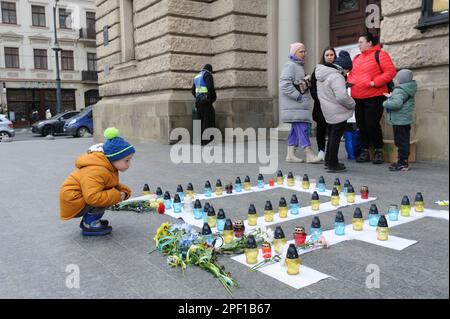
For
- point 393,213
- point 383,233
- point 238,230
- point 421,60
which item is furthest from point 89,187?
point 421,60

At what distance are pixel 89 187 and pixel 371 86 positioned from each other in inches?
205

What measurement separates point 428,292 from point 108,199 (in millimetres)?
2324

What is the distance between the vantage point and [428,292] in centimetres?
249

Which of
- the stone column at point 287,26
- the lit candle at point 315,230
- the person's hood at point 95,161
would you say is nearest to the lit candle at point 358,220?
the lit candle at point 315,230

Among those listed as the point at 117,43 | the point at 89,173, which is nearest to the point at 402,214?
the point at 89,173

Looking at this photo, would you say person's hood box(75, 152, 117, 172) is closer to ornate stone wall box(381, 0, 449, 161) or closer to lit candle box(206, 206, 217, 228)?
lit candle box(206, 206, 217, 228)

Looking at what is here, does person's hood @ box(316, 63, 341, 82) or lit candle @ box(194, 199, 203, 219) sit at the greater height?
person's hood @ box(316, 63, 341, 82)

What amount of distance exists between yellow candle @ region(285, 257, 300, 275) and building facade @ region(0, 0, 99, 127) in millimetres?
39235

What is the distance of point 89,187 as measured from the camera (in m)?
3.45

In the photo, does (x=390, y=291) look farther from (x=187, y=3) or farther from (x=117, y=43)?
(x=117, y=43)

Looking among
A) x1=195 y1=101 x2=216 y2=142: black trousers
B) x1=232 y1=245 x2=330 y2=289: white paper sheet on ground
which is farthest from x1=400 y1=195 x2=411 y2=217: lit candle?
x1=195 y1=101 x2=216 y2=142: black trousers

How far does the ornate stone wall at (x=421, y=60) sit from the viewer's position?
6957mm

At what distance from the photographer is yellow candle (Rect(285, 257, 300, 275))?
108 inches

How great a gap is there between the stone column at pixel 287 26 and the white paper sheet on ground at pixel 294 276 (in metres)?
8.93
